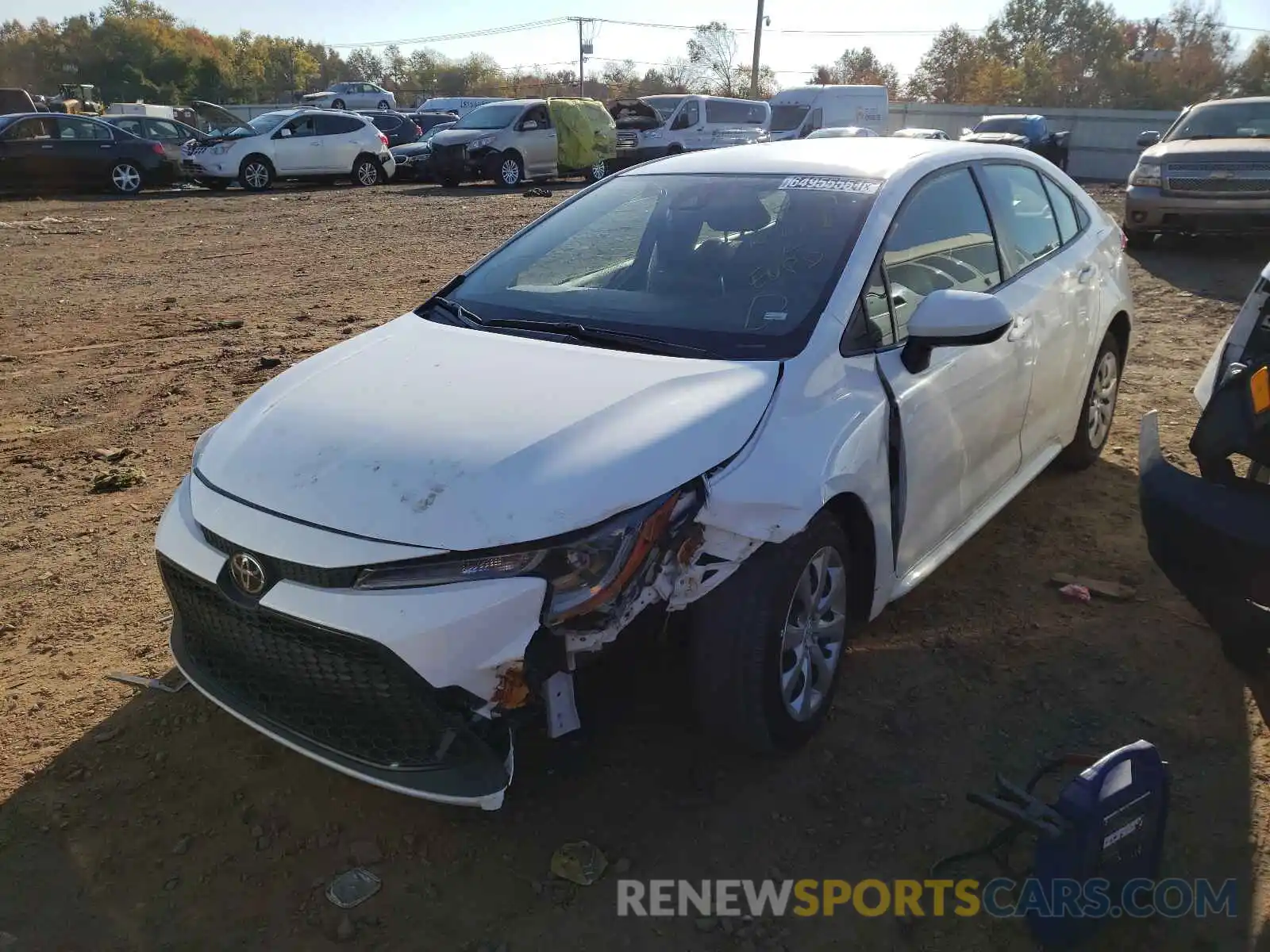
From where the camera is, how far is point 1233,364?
3.04m

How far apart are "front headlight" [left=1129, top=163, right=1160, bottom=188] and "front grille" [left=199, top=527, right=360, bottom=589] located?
1098 cm

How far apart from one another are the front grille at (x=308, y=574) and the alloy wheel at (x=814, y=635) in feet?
3.72

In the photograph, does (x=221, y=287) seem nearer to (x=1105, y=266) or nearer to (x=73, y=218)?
(x=73, y=218)

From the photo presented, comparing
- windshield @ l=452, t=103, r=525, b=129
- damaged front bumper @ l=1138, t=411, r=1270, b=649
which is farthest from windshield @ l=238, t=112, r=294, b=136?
damaged front bumper @ l=1138, t=411, r=1270, b=649

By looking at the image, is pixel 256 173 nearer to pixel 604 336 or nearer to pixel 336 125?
pixel 336 125

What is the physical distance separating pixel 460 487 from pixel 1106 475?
12.6 feet

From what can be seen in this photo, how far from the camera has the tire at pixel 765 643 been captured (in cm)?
251

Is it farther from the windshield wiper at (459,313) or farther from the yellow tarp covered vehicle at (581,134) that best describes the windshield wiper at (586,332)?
the yellow tarp covered vehicle at (581,134)

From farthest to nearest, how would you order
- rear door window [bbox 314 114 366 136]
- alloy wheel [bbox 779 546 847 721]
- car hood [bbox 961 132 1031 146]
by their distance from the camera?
car hood [bbox 961 132 1031 146] → rear door window [bbox 314 114 366 136] → alloy wheel [bbox 779 546 847 721]

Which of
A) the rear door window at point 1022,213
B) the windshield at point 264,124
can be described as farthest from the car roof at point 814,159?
the windshield at point 264,124

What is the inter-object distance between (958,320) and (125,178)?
18.9 m

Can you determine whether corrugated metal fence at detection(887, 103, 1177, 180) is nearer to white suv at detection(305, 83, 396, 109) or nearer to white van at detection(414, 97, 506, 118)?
white van at detection(414, 97, 506, 118)

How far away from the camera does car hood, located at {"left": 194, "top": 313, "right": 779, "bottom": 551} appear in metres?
2.27

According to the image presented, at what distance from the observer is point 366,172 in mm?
20391
